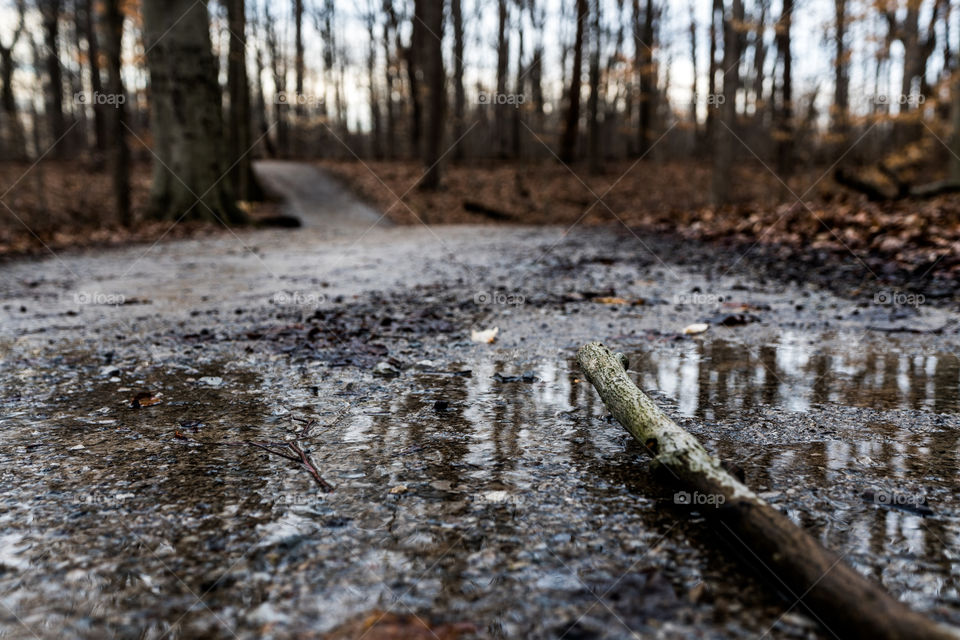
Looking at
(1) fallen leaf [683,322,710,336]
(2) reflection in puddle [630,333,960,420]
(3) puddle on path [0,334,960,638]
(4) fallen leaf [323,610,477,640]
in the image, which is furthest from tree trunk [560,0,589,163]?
(4) fallen leaf [323,610,477,640]

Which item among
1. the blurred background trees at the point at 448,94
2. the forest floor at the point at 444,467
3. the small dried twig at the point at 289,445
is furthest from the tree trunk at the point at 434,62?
the small dried twig at the point at 289,445

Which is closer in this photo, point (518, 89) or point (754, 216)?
point (754, 216)

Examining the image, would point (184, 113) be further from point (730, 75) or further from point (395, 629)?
point (395, 629)

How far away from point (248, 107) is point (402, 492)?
1808 centimetres

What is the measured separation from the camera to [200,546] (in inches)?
55.6

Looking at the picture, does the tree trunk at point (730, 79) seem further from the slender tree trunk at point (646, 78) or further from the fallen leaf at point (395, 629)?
the fallen leaf at point (395, 629)

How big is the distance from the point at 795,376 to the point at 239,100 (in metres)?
17.6

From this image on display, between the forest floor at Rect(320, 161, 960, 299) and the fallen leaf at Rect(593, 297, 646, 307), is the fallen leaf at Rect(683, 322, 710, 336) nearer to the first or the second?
the fallen leaf at Rect(593, 297, 646, 307)

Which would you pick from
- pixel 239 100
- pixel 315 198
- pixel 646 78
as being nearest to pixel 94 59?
pixel 239 100

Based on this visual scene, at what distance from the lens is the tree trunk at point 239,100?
1573cm

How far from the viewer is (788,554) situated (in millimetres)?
1187

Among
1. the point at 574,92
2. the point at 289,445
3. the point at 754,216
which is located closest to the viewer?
the point at 289,445

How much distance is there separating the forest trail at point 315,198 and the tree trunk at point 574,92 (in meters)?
7.70

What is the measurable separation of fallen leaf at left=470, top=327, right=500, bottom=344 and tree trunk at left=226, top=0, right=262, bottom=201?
46.4ft
